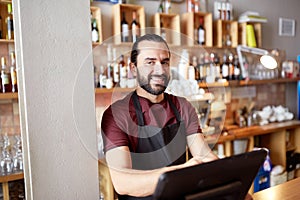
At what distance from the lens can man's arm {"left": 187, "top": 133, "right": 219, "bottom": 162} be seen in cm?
89

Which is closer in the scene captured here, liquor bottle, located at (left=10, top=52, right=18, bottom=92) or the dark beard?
the dark beard

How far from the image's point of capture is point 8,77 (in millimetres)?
2258

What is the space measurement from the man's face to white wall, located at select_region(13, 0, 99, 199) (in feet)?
0.83

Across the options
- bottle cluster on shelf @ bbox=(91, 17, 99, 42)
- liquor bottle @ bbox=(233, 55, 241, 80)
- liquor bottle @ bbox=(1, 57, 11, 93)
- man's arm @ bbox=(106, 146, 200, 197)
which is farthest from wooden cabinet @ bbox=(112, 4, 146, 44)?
man's arm @ bbox=(106, 146, 200, 197)

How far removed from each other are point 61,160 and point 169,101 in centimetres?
47

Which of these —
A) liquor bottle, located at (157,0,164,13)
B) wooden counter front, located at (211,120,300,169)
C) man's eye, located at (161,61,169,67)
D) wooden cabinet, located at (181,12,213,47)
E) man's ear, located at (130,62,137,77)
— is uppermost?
liquor bottle, located at (157,0,164,13)

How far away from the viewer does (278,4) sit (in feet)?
13.9

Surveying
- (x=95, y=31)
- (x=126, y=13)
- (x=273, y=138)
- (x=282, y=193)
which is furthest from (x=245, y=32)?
(x=282, y=193)

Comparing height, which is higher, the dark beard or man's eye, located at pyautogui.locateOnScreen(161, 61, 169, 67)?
man's eye, located at pyautogui.locateOnScreen(161, 61, 169, 67)

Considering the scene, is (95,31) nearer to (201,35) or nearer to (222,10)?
(201,35)

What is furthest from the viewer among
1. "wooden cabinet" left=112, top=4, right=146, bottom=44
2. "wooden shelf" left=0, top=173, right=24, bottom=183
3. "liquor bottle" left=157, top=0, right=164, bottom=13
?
"liquor bottle" left=157, top=0, right=164, bottom=13

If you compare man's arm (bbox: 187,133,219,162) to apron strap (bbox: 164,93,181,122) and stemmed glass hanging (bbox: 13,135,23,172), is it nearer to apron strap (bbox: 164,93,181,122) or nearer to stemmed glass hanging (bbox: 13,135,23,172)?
apron strap (bbox: 164,93,181,122)

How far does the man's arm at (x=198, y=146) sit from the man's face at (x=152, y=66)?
182mm

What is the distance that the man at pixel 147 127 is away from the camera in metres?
0.83
